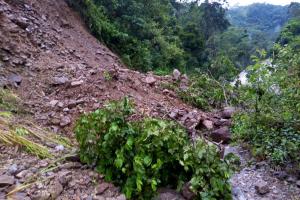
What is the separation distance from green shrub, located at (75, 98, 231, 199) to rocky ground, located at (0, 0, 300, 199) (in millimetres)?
138

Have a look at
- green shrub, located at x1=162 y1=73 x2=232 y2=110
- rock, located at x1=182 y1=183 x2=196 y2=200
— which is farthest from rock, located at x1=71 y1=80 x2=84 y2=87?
rock, located at x1=182 y1=183 x2=196 y2=200

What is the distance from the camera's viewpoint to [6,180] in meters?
2.66

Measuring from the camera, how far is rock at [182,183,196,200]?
2668mm

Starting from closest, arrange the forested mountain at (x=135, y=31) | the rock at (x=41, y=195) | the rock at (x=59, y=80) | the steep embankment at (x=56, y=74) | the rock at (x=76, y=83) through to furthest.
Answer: the rock at (x=41, y=195) → the steep embankment at (x=56, y=74) → the rock at (x=76, y=83) → the rock at (x=59, y=80) → the forested mountain at (x=135, y=31)

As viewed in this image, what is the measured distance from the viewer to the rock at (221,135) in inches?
172

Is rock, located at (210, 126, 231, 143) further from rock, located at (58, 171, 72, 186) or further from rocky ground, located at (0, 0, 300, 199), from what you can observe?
rock, located at (58, 171, 72, 186)

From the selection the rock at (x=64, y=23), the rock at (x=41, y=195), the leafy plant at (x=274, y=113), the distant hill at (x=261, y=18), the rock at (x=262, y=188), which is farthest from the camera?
the distant hill at (x=261, y=18)

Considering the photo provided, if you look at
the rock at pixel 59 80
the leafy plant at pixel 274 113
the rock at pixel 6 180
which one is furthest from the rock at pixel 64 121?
the leafy plant at pixel 274 113

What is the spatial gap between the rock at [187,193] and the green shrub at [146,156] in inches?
1.9

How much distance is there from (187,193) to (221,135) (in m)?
1.86

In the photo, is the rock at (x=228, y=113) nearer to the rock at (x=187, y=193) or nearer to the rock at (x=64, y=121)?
the rock at (x=64, y=121)

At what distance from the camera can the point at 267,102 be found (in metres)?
4.16

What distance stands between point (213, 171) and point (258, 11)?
190ft

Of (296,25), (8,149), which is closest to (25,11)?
(8,149)
